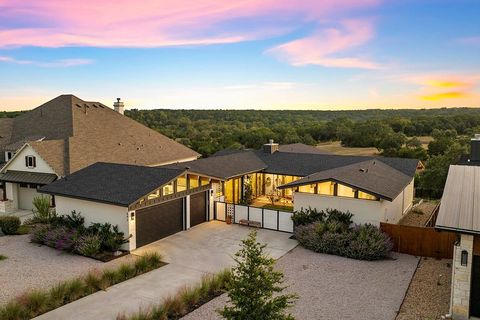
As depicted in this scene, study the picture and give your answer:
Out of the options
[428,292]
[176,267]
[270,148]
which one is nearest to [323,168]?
[270,148]

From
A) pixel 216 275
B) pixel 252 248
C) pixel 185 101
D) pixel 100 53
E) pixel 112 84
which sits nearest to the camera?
pixel 252 248

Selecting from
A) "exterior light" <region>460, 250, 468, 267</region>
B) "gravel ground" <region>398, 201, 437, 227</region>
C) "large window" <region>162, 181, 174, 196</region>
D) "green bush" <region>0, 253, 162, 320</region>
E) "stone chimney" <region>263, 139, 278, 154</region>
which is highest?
"stone chimney" <region>263, 139, 278, 154</region>

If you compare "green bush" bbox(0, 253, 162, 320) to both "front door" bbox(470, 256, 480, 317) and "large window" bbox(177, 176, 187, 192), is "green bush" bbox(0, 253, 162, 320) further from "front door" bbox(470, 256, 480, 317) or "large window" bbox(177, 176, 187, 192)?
"front door" bbox(470, 256, 480, 317)

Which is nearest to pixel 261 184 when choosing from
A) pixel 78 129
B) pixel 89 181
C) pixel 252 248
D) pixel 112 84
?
pixel 89 181

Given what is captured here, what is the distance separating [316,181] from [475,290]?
30.2 ft

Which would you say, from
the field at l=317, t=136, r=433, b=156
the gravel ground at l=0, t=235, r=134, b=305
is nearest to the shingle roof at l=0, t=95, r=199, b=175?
the gravel ground at l=0, t=235, r=134, b=305

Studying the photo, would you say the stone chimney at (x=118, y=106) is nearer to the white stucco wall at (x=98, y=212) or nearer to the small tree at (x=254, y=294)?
the white stucco wall at (x=98, y=212)

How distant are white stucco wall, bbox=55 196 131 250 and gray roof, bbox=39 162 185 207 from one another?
16.1 inches

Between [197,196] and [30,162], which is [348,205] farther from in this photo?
[30,162]

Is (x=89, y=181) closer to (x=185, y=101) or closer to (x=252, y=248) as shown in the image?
(x=252, y=248)

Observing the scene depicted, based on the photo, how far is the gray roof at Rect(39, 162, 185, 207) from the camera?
17.5 meters

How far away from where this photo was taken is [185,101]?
94250mm

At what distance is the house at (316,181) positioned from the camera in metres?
18.2

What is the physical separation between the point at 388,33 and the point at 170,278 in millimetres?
23273
